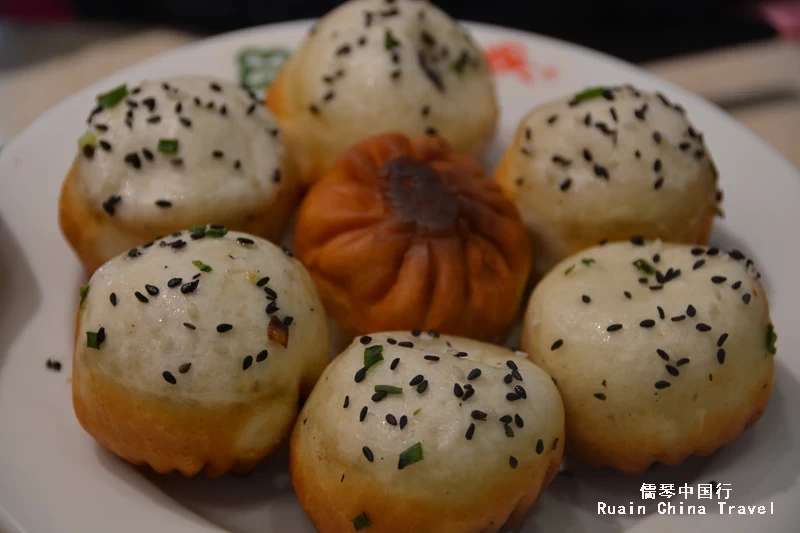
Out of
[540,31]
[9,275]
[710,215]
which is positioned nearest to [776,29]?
[540,31]

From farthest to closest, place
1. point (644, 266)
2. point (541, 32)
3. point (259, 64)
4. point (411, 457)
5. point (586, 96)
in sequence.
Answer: point (541, 32)
point (259, 64)
point (586, 96)
point (644, 266)
point (411, 457)

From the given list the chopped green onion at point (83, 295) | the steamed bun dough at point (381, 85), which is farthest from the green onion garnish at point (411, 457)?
the steamed bun dough at point (381, 85)

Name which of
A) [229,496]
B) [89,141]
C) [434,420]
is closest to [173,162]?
[89,141]

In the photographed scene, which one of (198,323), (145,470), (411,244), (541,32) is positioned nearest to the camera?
(198,323)

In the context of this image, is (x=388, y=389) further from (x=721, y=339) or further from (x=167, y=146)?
(x=167, y=146)

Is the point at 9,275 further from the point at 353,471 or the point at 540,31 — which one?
the point at 540,31

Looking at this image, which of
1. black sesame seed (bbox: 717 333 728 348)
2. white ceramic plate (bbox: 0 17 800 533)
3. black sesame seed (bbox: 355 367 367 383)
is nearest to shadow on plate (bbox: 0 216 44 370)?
white ceramic plate (bbox: 0 17 800 533)

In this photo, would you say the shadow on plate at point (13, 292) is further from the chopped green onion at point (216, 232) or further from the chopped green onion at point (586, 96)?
the chopped green onion at point (586, 96)
